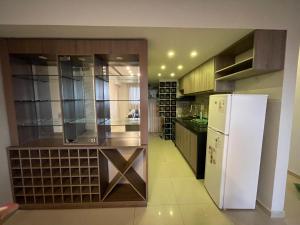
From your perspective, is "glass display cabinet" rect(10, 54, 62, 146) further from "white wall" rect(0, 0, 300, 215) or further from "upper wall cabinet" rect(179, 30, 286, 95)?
"upper wall cabinet" rect(179, 30, 286, 95)

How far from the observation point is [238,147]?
2029 mm

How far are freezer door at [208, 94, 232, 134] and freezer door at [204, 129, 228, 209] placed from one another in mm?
94

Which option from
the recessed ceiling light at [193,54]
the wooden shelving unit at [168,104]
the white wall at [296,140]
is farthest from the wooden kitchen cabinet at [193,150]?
the wooden shelving unit at [168,104]

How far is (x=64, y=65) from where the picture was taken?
7.13 ft

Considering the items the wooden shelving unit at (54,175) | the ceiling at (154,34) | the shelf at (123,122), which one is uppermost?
the ceiling at (154,34)

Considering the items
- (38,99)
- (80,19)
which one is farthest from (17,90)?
(80,19)

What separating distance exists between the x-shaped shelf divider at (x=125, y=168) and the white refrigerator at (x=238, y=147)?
106 centimetres

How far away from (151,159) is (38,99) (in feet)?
8.71

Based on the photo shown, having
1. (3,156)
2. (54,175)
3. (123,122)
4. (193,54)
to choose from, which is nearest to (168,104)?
(193,54)

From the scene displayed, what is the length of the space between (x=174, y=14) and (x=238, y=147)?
1.77 meters

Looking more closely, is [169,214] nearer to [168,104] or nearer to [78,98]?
[78,98]

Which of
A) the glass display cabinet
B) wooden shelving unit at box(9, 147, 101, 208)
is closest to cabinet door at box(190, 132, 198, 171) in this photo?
wooden shelving unit at box(9, 147, 101, 208)

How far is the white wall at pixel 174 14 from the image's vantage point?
1.63 m

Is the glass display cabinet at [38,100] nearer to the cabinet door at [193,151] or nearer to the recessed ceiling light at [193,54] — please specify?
the recessed ceiling light at [193,54]
